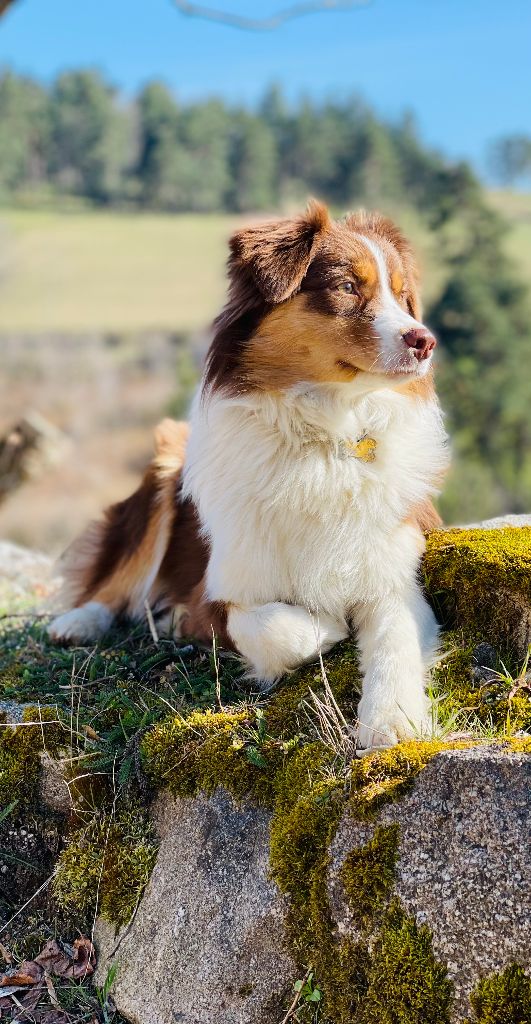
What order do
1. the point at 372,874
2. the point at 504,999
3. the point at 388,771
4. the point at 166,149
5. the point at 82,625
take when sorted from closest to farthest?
the point at 504,999
the point at 372,874
the point at 388,771
the point at 82,625
the point at 166,149

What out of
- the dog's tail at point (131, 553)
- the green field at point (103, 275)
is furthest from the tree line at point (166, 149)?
the dog's tail at point (131, 553)

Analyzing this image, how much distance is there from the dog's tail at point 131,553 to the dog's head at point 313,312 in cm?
126

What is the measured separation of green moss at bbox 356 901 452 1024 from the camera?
107 inches

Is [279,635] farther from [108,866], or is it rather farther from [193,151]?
[193,151]

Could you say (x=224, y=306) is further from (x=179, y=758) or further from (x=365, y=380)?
(x=179, y=758)

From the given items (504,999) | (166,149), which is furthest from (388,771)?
(166,149)

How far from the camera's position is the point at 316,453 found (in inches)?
150

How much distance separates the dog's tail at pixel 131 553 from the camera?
504cm

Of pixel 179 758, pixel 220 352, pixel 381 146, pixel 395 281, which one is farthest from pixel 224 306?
pixel 381 146

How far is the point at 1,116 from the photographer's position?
6194 cm

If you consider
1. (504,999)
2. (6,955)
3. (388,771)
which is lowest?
(6,955)

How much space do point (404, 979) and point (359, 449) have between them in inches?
76.3

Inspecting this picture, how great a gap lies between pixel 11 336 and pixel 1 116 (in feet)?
61.5

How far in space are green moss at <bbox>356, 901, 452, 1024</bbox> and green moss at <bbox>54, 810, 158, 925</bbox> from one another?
3.27ft
